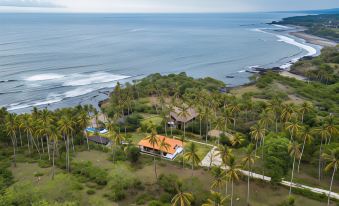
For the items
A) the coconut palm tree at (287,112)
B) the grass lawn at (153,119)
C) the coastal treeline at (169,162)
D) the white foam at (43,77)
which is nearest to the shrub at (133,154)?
the coastal treeline at (169,162)

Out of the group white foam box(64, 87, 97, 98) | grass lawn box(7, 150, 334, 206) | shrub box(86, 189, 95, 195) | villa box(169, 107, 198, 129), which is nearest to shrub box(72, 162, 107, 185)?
grass lawn box(7, 150, 334, 206)

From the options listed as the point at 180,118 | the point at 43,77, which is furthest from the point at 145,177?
the point at 43,77

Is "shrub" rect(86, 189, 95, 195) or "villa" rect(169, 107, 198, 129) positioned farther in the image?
"villa" rect(169, 107, 198, 129)

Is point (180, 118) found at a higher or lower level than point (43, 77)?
lower

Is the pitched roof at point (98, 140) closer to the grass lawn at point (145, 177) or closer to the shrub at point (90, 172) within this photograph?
the grass lawn at point (145, 177)

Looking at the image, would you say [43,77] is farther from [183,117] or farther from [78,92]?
[183,117]

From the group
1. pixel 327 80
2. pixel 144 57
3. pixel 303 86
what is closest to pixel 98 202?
pixel 303 86

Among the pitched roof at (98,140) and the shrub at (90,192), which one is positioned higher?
the pitched roof at (98,140)

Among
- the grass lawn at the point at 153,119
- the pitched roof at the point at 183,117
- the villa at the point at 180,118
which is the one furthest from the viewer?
the grass lawn at the point at 153,119

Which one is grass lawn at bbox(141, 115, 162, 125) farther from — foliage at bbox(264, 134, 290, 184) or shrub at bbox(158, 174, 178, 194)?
foliage at bbox(264, 134, 290, 184)

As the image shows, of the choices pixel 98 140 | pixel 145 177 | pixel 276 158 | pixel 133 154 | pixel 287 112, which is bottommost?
pixel 145 177

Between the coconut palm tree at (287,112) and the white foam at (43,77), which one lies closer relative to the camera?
the coconut palm tree at (287,112)

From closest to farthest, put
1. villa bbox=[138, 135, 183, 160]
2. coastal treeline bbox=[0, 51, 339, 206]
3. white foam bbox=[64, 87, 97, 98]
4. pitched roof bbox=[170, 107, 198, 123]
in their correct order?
coastal treeline bbox=[0, 51, 339, 206]
villa bbox=[138, 135, 183, 160]
pitched roof bbox=[170, 107, 198, 123]
white foam bbox=[64, 87, 97, 98]
